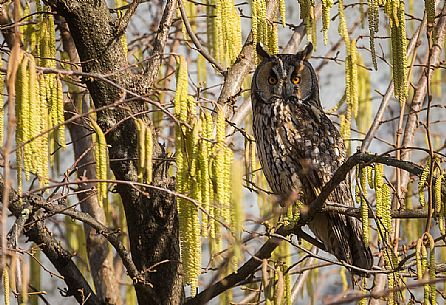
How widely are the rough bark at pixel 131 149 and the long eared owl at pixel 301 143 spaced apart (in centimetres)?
57

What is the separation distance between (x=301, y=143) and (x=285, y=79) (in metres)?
0.36

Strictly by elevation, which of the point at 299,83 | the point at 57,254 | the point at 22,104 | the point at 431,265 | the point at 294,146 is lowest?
the point at 57,254

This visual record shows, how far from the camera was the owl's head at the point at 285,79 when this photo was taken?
3.88m

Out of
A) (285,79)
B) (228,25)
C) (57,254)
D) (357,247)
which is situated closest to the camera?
(228,25)

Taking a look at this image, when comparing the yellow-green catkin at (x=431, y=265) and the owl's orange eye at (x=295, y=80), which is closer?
the yellow-green catkin at (x=431, y=265)

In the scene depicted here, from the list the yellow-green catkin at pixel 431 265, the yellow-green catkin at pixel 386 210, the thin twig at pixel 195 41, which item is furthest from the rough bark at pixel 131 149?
the yellow-green catkin at pixel 431 265

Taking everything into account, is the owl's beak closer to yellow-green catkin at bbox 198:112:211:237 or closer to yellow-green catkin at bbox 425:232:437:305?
yellow-green catkin at bbox 425:232:437:305

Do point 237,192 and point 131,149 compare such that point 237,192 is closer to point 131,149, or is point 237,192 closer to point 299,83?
point 131,149

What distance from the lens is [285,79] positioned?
3898 mm

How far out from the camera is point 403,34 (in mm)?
2430

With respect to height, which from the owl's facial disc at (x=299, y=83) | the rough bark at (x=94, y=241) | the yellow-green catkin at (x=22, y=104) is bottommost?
the rough bark at (x=94, y=241)

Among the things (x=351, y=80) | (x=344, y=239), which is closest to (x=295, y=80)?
(x=344, y=239)

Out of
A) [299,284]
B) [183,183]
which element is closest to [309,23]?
[183,183]

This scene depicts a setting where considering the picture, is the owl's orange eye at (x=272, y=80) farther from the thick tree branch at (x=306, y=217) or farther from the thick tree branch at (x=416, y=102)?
the thick tree branch at (x=306, y=217)
